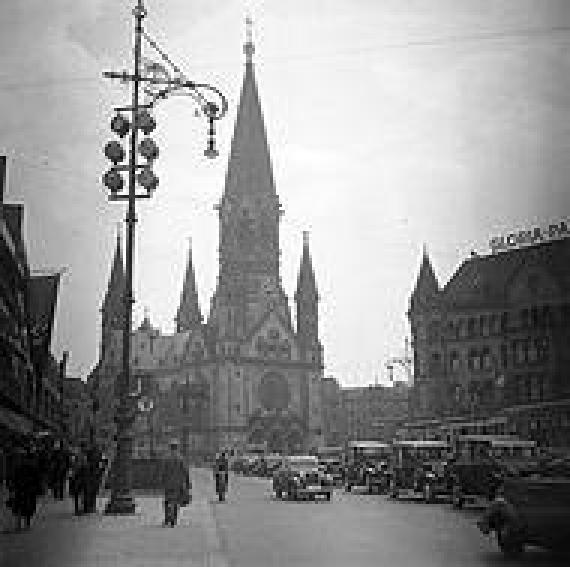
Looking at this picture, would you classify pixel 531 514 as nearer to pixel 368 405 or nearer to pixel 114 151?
pixel 114 151

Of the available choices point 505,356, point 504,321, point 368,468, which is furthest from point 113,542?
point 504,321

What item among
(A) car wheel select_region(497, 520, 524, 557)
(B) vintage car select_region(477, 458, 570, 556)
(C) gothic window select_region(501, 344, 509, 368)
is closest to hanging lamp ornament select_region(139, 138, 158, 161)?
(B) vintage car select_region(477, 458, 570, 556)

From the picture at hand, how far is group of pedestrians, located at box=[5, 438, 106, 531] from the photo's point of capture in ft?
55.1

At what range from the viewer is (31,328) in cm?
4350

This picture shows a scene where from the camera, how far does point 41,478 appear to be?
1797 cm

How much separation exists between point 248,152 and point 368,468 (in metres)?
69.4

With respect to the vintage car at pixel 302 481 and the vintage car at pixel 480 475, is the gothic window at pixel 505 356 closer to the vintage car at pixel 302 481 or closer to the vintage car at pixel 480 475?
the vintage car at pixel 302 481

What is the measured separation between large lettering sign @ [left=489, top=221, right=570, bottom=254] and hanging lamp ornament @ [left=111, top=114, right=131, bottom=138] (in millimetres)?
47988


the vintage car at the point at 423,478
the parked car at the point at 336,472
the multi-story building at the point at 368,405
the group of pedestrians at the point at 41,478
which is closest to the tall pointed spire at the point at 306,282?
the multi-story building at the point at 368,405

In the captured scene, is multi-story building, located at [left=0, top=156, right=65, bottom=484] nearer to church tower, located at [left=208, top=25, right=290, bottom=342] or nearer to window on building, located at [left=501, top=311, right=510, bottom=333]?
window on building, located at [left=501, top=311, right=510, bottom=333]

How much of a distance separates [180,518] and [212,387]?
7827 centimetres

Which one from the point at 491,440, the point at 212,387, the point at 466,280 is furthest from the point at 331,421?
the point at 491,440

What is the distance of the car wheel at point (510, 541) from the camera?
42.7ft

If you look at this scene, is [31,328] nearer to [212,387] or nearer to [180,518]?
[180,518]
